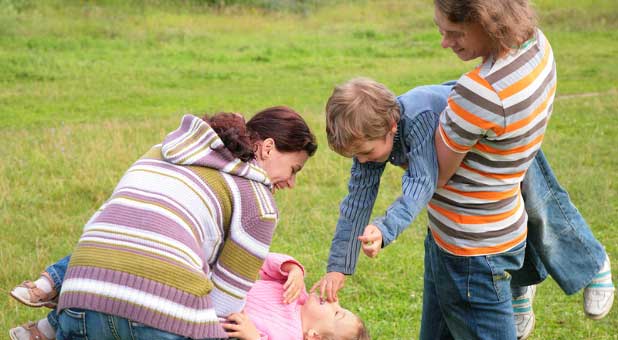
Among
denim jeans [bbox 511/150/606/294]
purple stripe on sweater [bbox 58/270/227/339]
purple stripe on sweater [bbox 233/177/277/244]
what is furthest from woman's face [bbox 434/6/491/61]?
purple stripe on sweater [bbox 58/270/227/339]

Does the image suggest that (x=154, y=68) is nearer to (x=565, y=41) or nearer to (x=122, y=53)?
(x=122, y=53)

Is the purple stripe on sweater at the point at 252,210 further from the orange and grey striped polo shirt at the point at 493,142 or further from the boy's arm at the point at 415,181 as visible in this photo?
the orange and grey striped polo shirt at the point at 493,142

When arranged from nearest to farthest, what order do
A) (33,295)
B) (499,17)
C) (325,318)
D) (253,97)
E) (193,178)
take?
(499,17) < (193,178) < (33,295) < (325,318) < (253,97)

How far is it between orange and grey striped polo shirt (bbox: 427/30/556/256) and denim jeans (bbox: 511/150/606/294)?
0.10 m

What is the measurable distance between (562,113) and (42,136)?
6.62 metres

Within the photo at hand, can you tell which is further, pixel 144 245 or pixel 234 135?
pixel 234 135

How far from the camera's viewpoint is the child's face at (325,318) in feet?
12.3

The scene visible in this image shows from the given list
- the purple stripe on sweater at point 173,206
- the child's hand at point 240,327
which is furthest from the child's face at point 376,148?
the child's hand at point 240,327

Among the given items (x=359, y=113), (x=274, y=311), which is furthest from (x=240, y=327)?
(x=359, y=113)

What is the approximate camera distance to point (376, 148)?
3.12 meters

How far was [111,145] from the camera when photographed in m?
8.20

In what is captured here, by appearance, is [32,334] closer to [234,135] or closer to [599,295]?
[234,135]

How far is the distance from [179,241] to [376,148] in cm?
83

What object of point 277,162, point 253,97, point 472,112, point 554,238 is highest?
point 472,112
